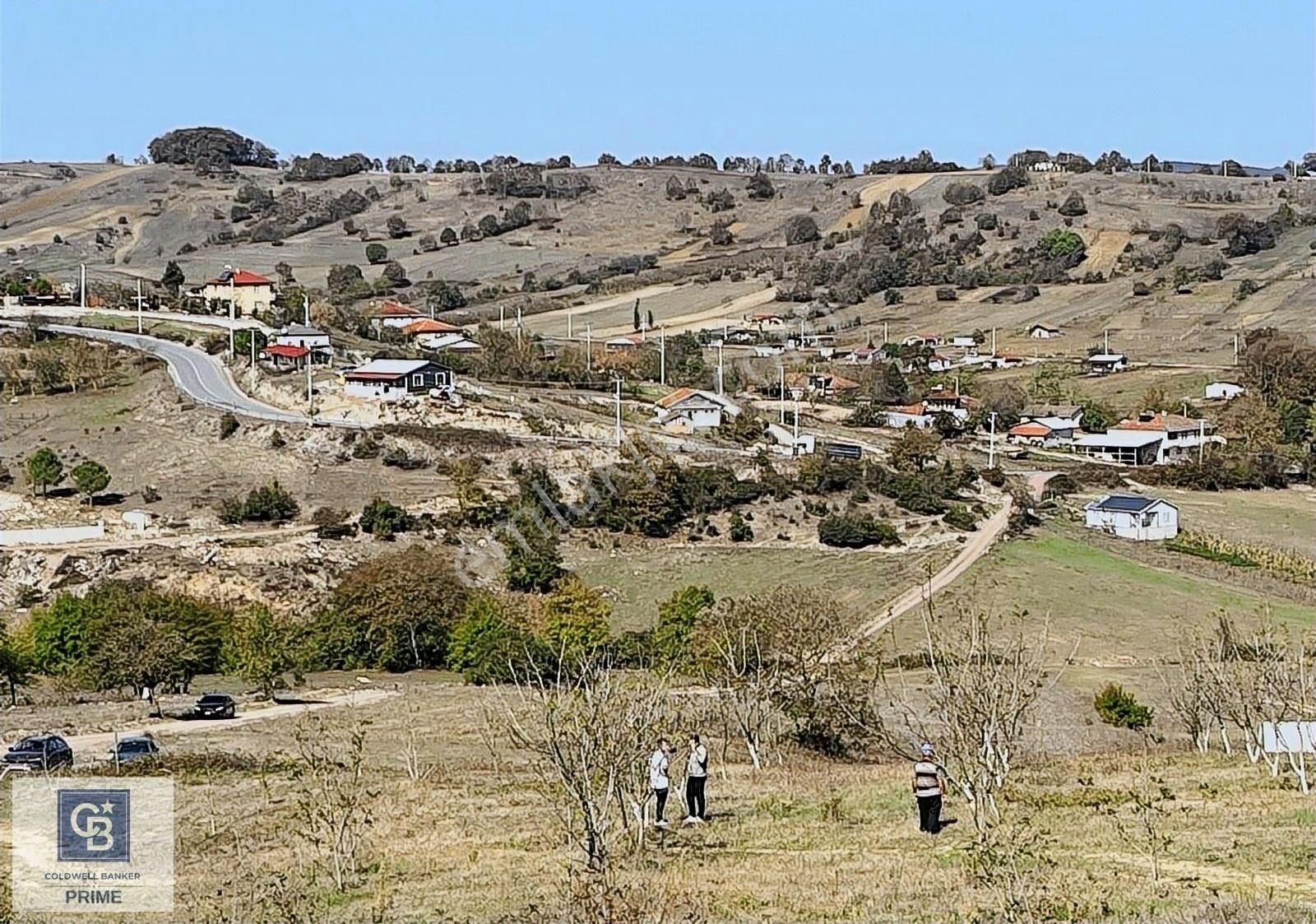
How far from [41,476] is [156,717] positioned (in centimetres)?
2569

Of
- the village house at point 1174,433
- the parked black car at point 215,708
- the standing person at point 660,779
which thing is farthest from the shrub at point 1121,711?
the village house at point 1174,433

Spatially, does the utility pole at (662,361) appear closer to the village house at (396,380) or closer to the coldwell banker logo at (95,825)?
the village house at (396,380)

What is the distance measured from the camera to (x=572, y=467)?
54.5 meters

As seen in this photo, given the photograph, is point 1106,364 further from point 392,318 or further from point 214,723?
point 214,723

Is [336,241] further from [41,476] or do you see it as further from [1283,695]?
[1283,695]

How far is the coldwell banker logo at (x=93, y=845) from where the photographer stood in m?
14.4

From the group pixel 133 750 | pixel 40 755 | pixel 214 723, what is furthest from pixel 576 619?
pixel 40 755

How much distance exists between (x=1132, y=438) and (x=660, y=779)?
56.1 meters

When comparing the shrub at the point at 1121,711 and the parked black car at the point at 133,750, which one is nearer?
the parked black car at the point at 133,750

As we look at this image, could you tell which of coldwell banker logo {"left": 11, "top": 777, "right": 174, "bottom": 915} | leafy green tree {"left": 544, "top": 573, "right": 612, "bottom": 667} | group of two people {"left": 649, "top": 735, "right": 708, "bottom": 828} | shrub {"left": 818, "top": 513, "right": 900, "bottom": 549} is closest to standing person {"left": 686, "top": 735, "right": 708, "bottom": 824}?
group of two people {"left": 649, "top": 735, "right": 708, "bottom": 828}

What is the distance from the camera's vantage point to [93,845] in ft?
53.8

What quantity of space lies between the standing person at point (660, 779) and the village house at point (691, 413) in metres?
46.7

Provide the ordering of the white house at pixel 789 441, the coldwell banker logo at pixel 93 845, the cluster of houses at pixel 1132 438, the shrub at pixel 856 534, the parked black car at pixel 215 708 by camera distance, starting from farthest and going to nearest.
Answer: the cluster of houses at pixel 1132 438, the white house at pixel 789 441, the shrub at pixel 856 534, the parked black car at pixel 215 708, the coldwell banker logo at pixel 93 845

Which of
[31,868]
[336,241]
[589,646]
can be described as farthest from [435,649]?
[336,241]
